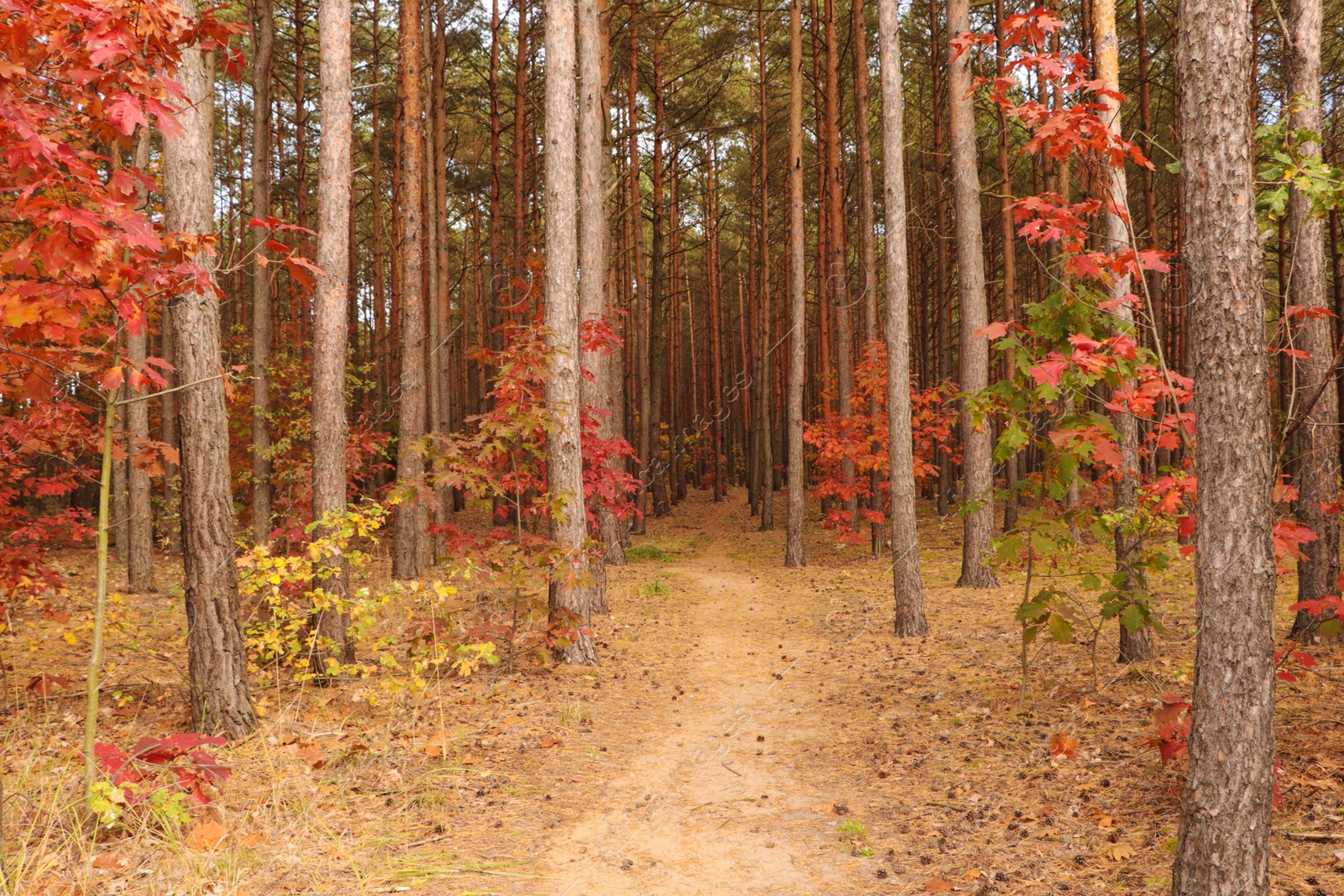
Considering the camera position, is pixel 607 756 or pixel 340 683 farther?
pixel 340 683

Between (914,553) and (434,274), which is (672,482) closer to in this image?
(434,274)

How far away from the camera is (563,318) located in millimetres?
7844

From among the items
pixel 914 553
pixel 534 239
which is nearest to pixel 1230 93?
pixel 914 553

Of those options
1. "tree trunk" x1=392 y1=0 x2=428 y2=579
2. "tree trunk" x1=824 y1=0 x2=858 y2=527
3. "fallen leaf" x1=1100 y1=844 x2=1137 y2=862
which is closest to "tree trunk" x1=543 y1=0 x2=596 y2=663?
"tree trunk" x1=392 y1=0 x2=428 y2=579

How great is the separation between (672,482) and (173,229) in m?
23.7

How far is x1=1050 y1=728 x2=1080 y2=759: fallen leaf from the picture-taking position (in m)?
4.82

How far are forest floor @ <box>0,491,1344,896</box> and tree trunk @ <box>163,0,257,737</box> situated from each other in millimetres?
395

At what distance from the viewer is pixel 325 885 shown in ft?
11.6

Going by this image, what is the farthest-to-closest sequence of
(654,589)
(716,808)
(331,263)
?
(654,589) < (331,263) < (716,808)

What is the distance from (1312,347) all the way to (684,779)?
543 cm

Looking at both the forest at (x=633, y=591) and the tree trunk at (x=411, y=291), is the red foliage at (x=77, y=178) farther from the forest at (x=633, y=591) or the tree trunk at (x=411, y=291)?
the tree trunk at (x=411, y=291)

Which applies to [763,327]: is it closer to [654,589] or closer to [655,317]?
[655,317]

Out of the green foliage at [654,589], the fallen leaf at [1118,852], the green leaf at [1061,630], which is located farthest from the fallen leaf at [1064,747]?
the green foliage at [654,589]

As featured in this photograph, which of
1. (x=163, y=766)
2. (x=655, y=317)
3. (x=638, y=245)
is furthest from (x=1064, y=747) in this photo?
(x=655, y=317)
